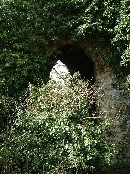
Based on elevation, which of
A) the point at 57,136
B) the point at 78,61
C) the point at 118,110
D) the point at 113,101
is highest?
the point at 78,61

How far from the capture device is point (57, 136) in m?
6.33

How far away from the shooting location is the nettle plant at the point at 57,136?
6.21m

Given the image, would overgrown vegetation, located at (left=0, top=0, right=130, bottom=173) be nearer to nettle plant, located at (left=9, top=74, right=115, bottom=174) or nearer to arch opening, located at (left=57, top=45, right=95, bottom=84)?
nettle plant, located at (left=9, top=74, right=115, bottom=174)

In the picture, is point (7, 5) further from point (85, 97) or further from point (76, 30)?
point (85, 97)

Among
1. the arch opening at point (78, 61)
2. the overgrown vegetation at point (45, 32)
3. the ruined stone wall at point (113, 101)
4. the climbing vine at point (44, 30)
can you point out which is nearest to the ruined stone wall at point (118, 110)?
the ruined stone wall at point (113, 101)

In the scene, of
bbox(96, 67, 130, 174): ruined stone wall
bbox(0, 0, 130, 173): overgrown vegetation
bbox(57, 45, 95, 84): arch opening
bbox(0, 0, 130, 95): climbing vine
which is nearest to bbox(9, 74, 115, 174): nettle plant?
bbox(0, 0, 130, 173): overgrown vegetation

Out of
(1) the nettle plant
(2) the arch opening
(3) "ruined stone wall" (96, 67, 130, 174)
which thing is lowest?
(1) the nettle plant

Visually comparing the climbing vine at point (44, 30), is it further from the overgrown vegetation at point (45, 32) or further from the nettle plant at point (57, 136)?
the nettle plant at point (57, 136)

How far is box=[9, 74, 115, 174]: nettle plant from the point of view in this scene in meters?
6.21

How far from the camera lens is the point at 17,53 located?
27.1 feet

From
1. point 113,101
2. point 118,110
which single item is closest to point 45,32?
point 113,101

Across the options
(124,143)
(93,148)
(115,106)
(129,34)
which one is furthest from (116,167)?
(129,34)

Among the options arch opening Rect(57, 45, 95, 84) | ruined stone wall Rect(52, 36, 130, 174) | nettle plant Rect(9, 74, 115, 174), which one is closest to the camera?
nettle plant Rect(9, 74, 115, 174)

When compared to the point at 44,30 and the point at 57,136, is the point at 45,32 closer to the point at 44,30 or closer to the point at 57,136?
the point at 44,30
